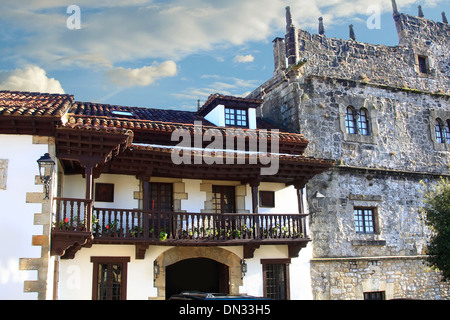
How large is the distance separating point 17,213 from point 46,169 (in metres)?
1.22

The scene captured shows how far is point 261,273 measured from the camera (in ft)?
54.6

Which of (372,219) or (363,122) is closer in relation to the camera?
(372,219)

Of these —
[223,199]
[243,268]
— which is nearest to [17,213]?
[223,199]

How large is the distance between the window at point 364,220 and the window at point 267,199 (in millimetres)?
3554

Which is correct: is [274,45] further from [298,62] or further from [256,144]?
[256,144]

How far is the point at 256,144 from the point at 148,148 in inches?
188

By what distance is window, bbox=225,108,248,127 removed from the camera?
748 inches

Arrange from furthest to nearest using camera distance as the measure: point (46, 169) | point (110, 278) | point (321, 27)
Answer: point (321, 27) → point (110, 278) → point (46, 169)

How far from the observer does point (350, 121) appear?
19953 millimetres

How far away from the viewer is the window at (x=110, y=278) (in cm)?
1448

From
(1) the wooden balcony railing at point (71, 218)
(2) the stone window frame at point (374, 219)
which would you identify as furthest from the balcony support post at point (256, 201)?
(1) the wooden balcony railing at point (71, 218)

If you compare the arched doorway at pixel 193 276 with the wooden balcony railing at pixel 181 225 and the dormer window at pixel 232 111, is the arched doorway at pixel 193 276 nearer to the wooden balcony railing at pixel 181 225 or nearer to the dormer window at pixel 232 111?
the wooden balcony railing at pixel 181 225

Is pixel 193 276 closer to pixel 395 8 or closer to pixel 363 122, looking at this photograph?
pixel 363 122

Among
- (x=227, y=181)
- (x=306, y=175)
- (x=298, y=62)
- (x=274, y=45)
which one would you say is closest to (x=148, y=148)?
(x=227, y=181)
